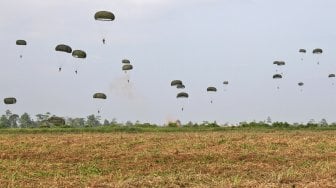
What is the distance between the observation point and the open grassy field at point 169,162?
694 inches

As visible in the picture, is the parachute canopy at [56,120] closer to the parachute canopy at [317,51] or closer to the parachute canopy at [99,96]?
the parachute canopy at [99,96]

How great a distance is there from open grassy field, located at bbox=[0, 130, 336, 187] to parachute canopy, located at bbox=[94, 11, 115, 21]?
1630cm

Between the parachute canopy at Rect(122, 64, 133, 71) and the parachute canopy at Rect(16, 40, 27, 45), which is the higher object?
the parachute canopy at Rect(16, 40, 27, 45)

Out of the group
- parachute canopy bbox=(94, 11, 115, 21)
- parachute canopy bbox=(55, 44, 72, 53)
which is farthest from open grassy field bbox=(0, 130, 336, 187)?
parachute canopy bbox=(55, 44, 72, 53)

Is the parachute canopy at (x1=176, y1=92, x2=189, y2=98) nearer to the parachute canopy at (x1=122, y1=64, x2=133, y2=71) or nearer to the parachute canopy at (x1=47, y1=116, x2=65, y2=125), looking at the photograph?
the parachute canopy at (x1=122, y1=64, x2=133, y2=71)

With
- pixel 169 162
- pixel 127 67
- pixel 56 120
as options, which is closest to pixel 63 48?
pixel 127 67

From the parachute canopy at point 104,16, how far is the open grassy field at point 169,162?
16296 mm

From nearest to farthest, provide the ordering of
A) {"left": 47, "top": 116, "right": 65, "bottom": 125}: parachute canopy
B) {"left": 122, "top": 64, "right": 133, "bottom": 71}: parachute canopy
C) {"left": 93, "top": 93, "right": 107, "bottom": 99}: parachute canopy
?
{"left": 93, "top": 93, "right": 107, "bottom": 99}: parachute canopy, {"left": 122, "top": 64, "right": 133, "bottom": 71}: parachute canopy, {"left": 47, "top": 116, "right": 65, "bottom": 125}: parachute canopy

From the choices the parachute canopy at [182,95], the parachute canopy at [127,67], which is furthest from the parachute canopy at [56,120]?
the parachute canopy at [182,95]

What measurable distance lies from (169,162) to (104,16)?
2619 centimetres

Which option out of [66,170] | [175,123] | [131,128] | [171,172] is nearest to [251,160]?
[171,172]

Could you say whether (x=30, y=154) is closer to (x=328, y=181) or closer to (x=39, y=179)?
(x=39, y=179)

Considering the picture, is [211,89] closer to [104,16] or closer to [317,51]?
[317,51]

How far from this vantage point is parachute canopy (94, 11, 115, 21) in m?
48.5
